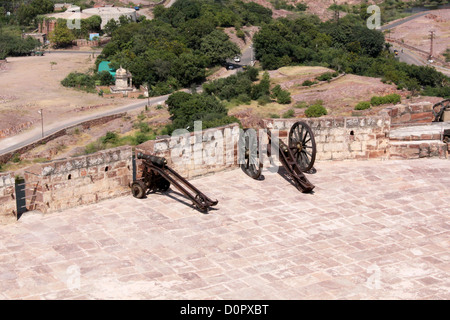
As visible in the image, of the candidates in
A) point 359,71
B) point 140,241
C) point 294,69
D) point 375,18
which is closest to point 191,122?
point 294,69

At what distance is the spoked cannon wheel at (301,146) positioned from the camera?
46.1 ft

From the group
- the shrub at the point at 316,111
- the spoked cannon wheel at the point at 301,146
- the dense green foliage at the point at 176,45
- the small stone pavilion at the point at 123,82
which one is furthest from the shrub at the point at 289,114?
the spoked cannon wheel at the point at 301,146

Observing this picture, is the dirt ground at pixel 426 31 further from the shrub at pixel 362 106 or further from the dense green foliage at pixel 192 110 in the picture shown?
the dense green foliage at pixel 192 110

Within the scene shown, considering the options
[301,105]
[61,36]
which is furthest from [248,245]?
[61,36]

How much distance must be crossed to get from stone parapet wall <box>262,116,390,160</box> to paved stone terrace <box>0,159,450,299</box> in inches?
44.4

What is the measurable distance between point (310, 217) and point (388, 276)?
2.49 m

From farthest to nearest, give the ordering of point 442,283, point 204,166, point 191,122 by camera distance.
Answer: point 191,122, point 204,166, point 442,283

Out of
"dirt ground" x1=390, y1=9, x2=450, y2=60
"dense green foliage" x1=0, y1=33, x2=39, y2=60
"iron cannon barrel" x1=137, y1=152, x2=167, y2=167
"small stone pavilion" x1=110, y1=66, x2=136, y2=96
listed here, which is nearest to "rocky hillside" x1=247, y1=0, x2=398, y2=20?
"dirt ground" x1=390, y1=9, x2=450, y2=60

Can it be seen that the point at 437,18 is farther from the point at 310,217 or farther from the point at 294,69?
the point at 310,217

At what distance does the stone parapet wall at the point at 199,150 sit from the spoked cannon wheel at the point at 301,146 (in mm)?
1242

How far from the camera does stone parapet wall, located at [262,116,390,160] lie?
14961mm

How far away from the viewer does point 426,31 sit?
91.8 meters

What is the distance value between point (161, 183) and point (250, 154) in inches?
85.3

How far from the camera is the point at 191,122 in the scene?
45.6 metres
